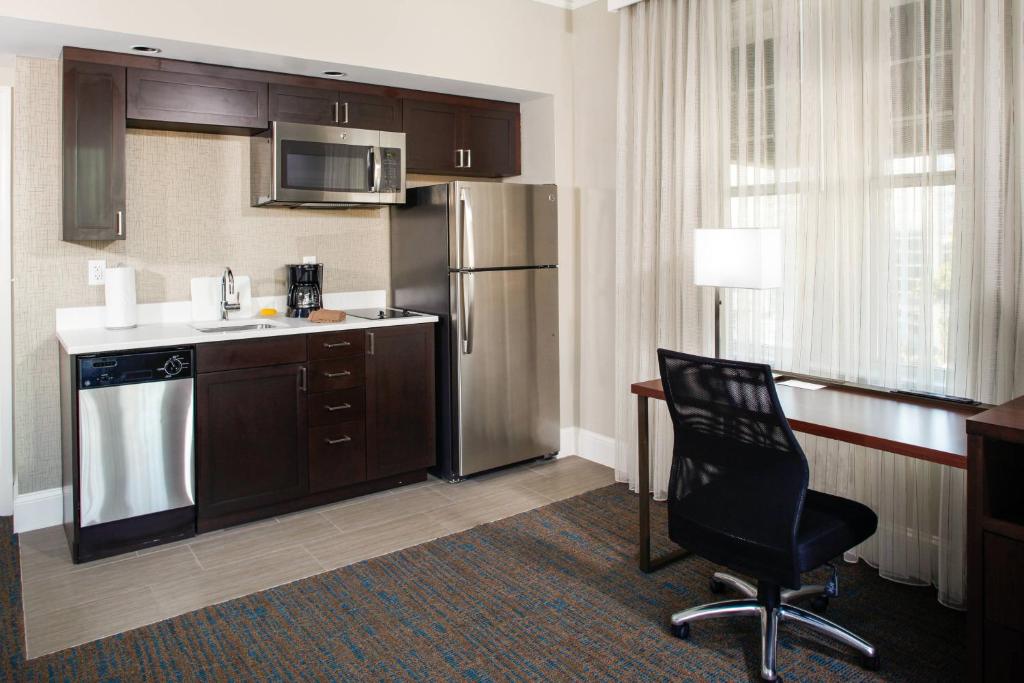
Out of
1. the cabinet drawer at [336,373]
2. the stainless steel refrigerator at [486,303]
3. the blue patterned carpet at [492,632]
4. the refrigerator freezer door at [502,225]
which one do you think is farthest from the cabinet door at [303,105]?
the blue patterned carpet at [492,632]

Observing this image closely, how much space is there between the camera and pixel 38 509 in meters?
3.55

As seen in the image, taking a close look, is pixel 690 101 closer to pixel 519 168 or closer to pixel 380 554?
pixel 519 168

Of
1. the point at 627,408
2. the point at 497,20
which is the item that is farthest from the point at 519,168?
the point at 627,408

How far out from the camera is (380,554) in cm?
323

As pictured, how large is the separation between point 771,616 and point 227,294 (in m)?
2.93

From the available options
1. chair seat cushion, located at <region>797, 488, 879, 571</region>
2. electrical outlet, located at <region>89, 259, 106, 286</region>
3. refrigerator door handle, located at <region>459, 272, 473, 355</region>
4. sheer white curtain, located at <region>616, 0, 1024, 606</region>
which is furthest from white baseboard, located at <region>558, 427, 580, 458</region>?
electrical outlet, located at <region>89, 259, 106, 286</region>

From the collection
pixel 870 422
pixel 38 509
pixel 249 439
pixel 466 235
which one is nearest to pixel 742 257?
pixel 870 422

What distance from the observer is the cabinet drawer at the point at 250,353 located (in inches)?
132

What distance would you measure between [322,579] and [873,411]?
2.12 meters

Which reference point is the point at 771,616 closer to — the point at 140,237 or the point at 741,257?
the point at 741,257

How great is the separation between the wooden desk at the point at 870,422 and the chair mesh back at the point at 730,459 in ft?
0.89

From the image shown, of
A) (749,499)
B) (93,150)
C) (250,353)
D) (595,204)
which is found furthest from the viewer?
(595,204)

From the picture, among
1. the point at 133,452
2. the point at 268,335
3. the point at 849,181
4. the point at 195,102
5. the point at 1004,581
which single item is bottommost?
the point at 1004,581

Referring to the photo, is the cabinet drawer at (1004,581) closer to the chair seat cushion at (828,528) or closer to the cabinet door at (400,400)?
the chair seat cushion at (828,528)
